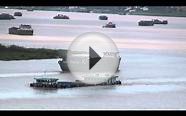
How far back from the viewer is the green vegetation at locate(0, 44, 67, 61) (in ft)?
32.4

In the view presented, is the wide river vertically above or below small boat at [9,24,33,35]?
above

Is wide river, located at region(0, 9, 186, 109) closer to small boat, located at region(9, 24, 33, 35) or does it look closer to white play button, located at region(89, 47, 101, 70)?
white play button, located at region(89, 47, 101, 70)

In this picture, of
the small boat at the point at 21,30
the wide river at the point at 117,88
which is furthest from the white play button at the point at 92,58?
the small boat at the point at 21,30

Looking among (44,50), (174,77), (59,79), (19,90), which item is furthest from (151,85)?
(44,50)

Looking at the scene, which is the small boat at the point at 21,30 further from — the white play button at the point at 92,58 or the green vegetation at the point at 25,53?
the green vegetation at the point at 25,53

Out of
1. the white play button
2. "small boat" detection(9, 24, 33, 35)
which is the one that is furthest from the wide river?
"small boat" detection(9, 24, 33, 35)

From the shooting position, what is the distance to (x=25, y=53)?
1036cm

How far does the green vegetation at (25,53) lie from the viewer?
9.89m

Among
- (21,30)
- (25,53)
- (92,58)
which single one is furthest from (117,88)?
(21,30)

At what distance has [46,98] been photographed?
22.1ft

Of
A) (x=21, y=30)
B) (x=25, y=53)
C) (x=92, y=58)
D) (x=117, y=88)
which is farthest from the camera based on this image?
(x=21, y=30)

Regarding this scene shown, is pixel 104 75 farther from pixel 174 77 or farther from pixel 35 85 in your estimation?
pixel 35 85

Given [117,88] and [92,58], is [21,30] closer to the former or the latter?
[92,58]
